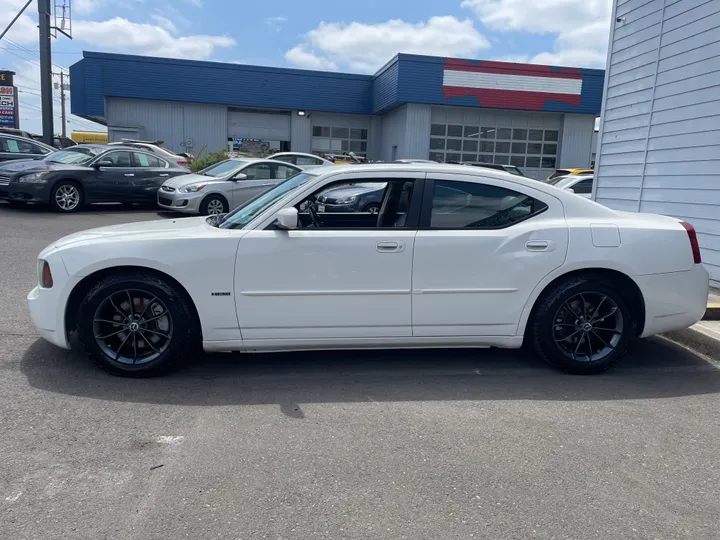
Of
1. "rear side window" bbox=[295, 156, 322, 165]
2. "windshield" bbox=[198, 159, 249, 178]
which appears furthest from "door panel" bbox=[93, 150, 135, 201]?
"rear side window" bbox=[295, 156, 322, 165]

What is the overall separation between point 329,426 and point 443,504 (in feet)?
3.20

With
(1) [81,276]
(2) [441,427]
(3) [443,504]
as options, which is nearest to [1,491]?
(1) [81,276]

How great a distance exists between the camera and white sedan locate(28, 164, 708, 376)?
13.4 feet

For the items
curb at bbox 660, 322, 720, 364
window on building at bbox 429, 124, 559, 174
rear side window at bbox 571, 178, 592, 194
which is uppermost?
window on building at bbox 429, 124, 559, 174

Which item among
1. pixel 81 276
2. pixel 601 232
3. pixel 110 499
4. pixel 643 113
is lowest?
pixel 110 499

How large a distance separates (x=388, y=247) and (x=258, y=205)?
43.4 inches

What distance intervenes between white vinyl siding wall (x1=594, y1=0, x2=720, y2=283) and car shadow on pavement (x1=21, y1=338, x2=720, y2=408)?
3.38 metres

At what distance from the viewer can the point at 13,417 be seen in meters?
3.50

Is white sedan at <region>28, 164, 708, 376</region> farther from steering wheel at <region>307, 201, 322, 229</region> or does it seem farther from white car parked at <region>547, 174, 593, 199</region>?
white car parked at <region>547, 174, 593, 199</region>

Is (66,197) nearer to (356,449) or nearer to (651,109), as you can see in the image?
(651,109)

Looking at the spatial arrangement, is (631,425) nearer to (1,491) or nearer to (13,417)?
(1,491)

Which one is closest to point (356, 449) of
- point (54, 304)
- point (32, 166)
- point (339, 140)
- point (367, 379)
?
point (367, 379)

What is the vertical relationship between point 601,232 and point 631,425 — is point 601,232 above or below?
above

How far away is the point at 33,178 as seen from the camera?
1223 cm
